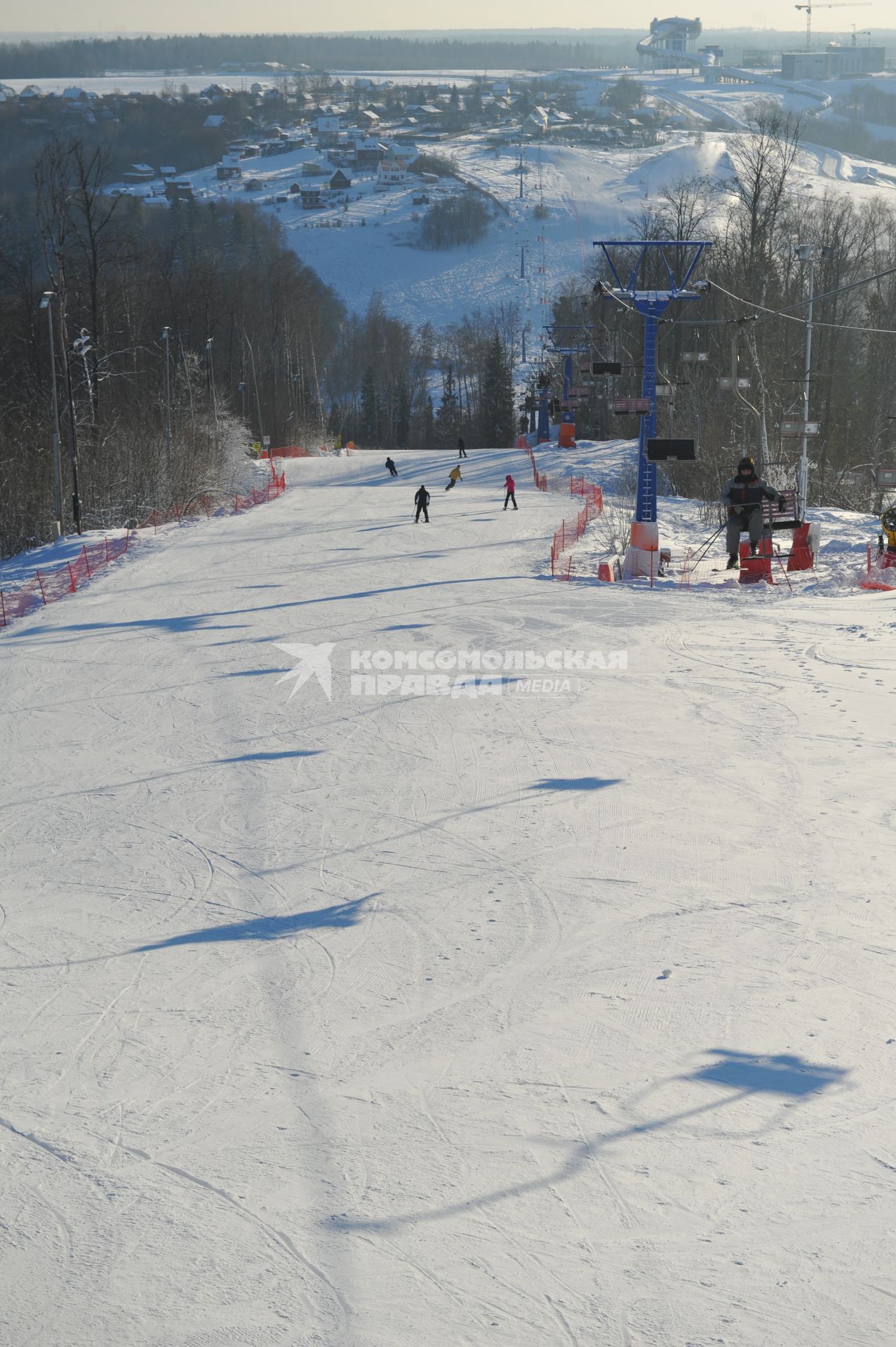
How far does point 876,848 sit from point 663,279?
2145 inches

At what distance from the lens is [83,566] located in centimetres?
2617

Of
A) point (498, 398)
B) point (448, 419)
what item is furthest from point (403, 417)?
point (498, 398)

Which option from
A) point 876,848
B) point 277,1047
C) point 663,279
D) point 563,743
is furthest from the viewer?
point 663,279

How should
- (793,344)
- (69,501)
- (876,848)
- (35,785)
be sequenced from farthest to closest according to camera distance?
(793,344) < (69,501) < (35,785) < (876,848)

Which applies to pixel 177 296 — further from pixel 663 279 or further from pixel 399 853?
pixel 399 853

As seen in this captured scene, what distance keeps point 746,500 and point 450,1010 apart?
14.2 meters

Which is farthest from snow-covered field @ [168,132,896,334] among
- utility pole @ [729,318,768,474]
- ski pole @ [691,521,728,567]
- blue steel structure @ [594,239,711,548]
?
blue steel structure @ [594,239,711,548]

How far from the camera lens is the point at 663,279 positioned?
5981cm

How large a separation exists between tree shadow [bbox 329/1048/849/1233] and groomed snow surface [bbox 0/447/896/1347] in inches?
1.0

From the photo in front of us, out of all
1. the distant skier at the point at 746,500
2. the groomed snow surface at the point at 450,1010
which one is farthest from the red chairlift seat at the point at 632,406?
the groomed snow surface at the point at 450,1010

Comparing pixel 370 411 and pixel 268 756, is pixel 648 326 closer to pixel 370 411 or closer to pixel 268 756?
pixel 268 756

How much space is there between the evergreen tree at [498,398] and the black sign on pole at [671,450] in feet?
237

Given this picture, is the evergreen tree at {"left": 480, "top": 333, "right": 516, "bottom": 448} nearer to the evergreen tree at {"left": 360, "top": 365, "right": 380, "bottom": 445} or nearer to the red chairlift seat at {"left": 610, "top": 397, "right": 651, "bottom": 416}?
the evergreen tree at {"left": 360, "top": 365, "right": 380, "bottom": 445}

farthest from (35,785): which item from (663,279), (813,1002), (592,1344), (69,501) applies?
(663,279)
